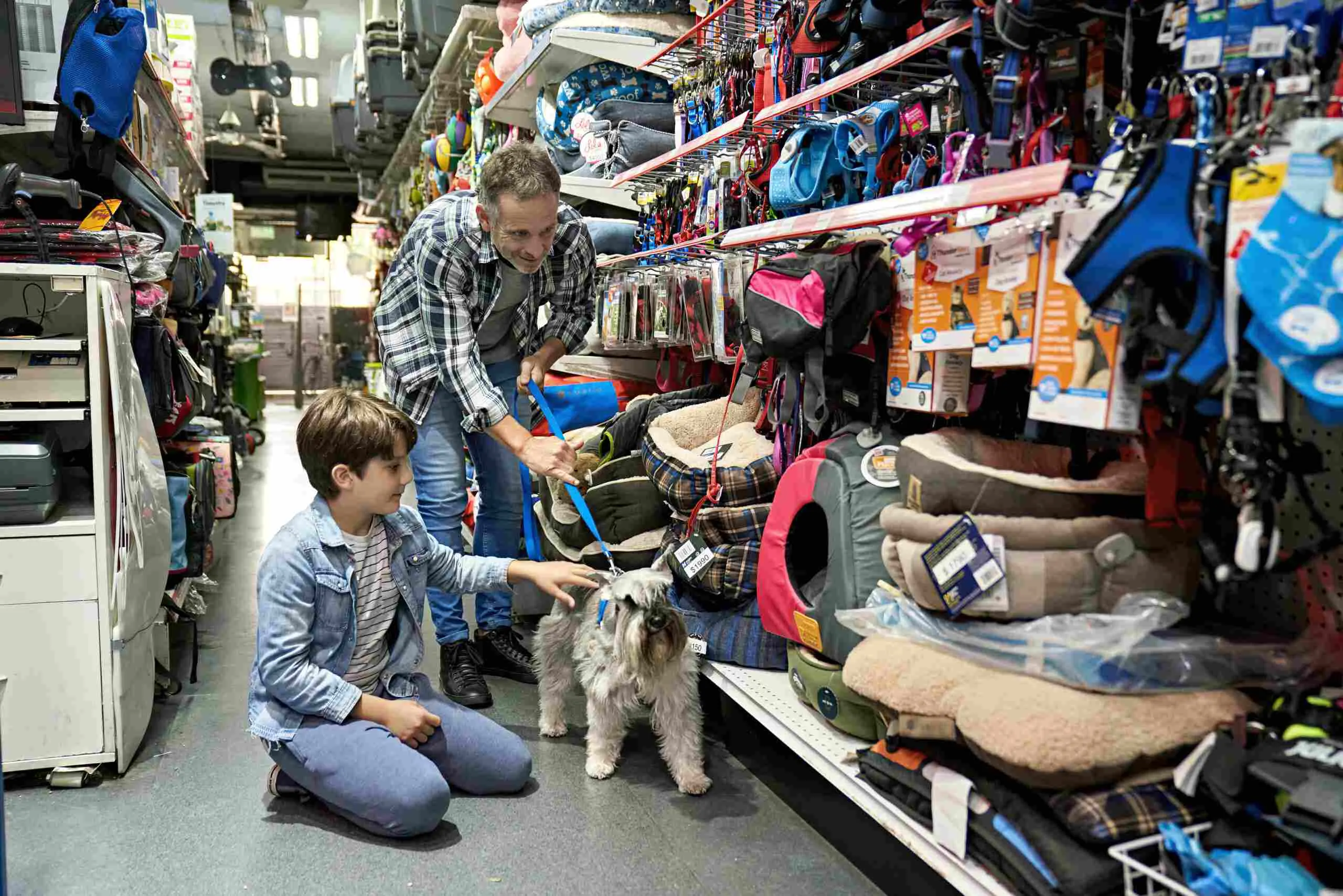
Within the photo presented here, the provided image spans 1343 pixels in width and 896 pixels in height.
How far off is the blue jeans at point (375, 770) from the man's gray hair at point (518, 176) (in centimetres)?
138

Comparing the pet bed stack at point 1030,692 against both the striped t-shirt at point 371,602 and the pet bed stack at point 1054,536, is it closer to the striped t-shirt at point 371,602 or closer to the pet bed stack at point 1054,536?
the pet bed stack at point 1054,536

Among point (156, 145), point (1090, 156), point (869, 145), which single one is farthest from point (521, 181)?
point (156, 145)

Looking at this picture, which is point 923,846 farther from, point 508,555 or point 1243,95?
point 508,555

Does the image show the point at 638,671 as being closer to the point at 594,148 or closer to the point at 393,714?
the point at 393,714

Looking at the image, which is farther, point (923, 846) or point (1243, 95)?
point (923, 846)

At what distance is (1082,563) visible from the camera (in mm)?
1617

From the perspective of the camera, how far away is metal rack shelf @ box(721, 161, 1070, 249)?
4.98ft

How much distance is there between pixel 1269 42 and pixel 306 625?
2114 millimetres

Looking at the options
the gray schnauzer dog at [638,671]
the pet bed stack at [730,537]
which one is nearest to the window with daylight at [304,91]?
the pet bed stack at [730,537]

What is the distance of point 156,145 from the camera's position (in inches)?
198

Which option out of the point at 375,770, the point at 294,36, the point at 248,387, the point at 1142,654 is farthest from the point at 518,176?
the point at 248,387

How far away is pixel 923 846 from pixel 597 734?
1.07 m

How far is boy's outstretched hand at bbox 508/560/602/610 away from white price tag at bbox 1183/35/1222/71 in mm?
1618

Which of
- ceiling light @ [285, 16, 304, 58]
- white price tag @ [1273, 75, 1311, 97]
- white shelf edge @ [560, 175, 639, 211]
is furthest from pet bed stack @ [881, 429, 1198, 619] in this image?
ceiling light @ [285, 16, 304, 58]
